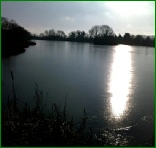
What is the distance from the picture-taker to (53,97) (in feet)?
29.0

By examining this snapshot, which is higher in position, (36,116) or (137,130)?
(36,116)

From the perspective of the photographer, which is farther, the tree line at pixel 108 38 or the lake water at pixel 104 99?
the tree line at pixel 108 38

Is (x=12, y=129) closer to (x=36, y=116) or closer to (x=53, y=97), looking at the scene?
(x=36, y=116)

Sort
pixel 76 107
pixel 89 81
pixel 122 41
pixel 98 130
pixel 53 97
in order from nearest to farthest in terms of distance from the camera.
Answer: pixel 98 130 → pixel 76 107 → pixel 53 97 → pixel 89 81 → pixel 122 41

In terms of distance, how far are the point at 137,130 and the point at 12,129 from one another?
353 cm

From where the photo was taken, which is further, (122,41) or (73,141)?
(122,41)

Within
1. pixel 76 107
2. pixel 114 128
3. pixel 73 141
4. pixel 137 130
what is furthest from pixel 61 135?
pixel 76 107

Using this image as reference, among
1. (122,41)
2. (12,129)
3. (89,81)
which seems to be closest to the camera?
(12,129)

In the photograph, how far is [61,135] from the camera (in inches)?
189

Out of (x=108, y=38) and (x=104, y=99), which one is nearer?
(x=104, y=99)

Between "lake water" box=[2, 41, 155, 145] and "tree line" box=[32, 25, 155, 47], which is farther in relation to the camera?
"tree line" box=[32, 25, 155, 47]

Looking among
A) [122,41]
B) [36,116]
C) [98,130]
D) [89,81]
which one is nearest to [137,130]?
[98,130]

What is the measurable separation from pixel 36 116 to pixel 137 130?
9.45 ft

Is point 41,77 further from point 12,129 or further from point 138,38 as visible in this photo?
point 138,38
